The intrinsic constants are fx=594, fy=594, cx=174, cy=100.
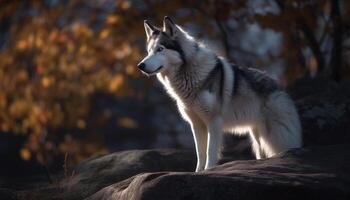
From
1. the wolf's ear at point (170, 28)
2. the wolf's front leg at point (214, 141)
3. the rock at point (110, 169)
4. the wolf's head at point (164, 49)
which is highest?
the wolf's ear at point (170, 28)

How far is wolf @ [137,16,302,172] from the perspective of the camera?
836cm

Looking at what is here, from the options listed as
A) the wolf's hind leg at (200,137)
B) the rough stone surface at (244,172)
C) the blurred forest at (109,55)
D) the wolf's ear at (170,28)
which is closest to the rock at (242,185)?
the rough stone surface at (244,172)

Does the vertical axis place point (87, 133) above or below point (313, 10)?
below

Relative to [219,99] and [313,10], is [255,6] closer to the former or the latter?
[313,10]

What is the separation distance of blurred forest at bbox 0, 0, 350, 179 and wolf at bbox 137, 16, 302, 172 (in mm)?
3749

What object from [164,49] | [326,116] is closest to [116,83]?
[326,116]

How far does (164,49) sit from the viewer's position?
8227mm

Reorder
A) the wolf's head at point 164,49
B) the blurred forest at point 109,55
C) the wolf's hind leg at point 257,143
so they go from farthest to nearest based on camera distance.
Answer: the blurred forest at point 109,55 < the wolf's hind leg at point 257,143 < the wolf's head at point 164,49

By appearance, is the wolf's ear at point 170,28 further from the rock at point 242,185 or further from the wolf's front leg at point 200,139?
the rock at point 242,185

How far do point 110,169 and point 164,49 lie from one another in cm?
227

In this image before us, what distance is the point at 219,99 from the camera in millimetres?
8594

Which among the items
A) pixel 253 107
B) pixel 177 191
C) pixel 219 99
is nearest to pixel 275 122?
pixel 253 107

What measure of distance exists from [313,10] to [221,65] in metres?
4.79

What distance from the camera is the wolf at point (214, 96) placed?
8359 mm
